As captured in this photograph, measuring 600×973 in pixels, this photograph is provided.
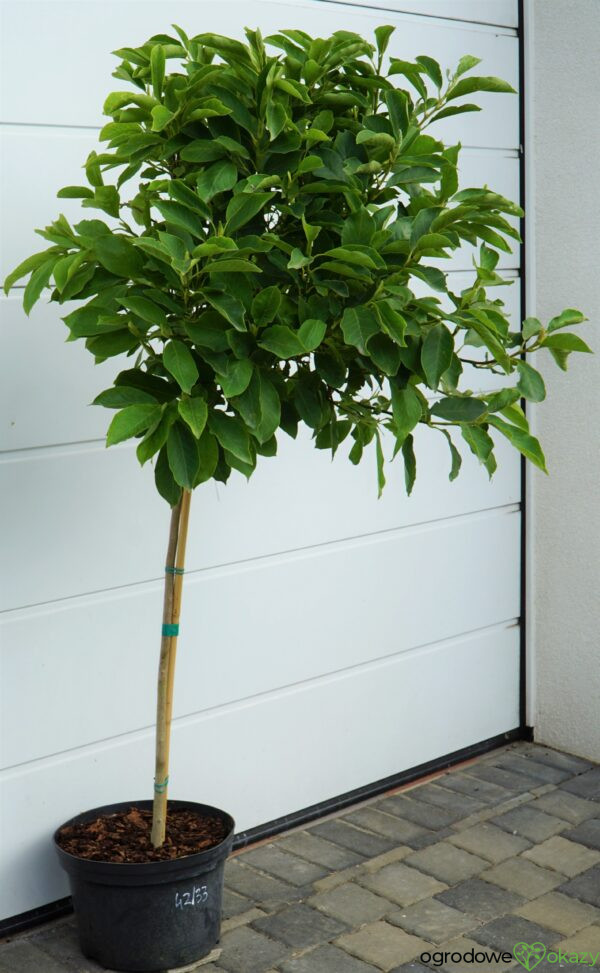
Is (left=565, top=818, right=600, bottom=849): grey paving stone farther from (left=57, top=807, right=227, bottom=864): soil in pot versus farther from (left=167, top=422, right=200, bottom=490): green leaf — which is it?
(left=167, top=422, right=200, bottom=490): green leaf

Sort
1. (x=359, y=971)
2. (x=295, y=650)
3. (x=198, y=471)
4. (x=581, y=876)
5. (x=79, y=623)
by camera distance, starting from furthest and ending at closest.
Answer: (x=295, y=650) < (x=581, y=876) < (x=79, y=623) < (x=359, y=971) < (x=198, y=471)

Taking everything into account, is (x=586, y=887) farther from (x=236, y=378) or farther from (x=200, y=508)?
(x=236, y=378)

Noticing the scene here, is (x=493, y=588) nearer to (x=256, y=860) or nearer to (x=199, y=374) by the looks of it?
(x=256, y=860)

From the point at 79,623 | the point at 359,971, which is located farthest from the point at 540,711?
the point at 79,623

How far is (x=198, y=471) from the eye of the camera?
2047 millimetres

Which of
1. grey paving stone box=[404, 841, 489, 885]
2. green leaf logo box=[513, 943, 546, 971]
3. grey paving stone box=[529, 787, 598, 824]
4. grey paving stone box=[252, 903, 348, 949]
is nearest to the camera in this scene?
green leaf logo box=[513, 943, 546, 971]

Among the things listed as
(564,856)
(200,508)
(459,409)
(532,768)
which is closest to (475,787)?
(532,768)

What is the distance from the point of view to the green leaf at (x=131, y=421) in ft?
6.27

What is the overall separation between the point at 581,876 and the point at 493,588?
1090 millimetres

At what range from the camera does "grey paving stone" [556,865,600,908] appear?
2.84 m

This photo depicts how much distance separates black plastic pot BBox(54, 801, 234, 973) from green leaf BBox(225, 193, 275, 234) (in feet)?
4.37

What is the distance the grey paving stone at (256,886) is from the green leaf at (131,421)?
4.71 feet

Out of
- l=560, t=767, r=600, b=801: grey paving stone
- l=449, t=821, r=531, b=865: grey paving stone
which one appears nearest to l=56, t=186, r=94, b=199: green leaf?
l=449, t=821, r=531, b=865: grey paving stone

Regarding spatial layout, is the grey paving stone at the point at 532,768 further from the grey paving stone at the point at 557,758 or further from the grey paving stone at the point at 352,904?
the grey paving stone at the point at 352,904
